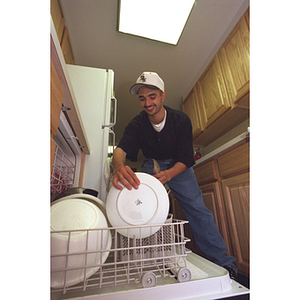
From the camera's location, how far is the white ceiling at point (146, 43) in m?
1.57

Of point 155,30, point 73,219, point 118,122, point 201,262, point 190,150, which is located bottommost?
point 201,262

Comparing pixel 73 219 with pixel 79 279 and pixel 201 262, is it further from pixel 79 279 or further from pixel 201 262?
pixel 201 262

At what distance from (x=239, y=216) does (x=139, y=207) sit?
0.98 m

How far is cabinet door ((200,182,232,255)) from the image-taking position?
138 cm

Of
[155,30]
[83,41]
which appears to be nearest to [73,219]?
[155,30]

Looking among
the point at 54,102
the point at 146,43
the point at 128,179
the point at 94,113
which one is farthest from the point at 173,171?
the point at 146,43

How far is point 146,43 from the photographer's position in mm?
1896

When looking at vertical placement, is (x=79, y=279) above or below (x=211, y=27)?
below
